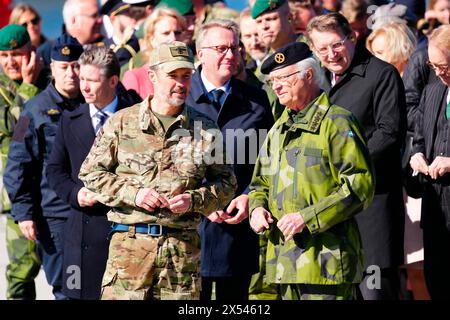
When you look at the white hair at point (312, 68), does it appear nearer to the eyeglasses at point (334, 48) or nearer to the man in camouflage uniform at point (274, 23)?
the eyeglasses at point (334, 48)

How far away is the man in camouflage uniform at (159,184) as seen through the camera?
6.95 m

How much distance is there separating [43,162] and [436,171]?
9.38 feet

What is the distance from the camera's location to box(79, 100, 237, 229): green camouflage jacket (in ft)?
22.9

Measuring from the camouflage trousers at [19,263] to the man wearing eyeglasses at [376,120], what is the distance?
2847mm

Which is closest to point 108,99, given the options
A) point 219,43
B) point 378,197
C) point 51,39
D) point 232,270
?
point 219,43

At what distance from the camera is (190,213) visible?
23.1ft

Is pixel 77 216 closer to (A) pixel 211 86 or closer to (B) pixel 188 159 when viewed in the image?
(A) pixel 211 86

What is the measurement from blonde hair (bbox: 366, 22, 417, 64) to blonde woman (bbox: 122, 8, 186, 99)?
148 centimetres

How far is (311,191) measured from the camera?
22.8ft

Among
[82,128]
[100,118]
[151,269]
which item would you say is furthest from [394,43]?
[151,269]

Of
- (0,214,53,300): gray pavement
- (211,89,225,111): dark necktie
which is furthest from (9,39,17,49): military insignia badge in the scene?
(211,89,225,111): dark necktie

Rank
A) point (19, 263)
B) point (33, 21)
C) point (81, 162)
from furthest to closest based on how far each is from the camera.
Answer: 1. point (33, 21)
2. point (19, 263)
3. point (81, 162)

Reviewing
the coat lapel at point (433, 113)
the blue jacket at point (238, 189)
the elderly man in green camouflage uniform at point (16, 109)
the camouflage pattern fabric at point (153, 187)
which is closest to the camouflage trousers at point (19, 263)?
the elderly man in green camouflage uniform at point (16, 109)
